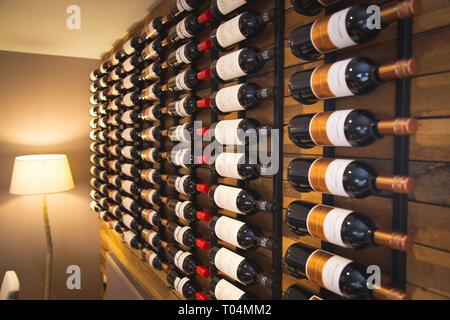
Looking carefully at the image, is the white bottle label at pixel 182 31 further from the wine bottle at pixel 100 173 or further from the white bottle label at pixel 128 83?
the wine bottle at pixel 100 173

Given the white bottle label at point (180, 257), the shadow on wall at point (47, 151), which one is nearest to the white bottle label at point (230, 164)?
the white bottle label at point (180, 257)

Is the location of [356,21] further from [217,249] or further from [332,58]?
[217,249]

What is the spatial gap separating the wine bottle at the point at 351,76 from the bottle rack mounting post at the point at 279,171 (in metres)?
0.18

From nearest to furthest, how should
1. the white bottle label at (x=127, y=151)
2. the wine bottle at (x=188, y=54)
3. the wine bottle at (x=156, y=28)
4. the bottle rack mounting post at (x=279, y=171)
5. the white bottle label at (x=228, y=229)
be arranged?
1. the bottle rack mounting post at (x=279, y=171)
2. the white bottle label at (x=228, y=229)
3. the wine bottle at (x=188, y=54)
4. the wine bottle at (x=156, y=28)
5. the white bottle label at (x=127, y=151)

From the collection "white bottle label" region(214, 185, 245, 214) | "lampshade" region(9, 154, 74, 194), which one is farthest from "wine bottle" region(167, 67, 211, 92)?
"lampshade" region(9, 154, 74, 194)

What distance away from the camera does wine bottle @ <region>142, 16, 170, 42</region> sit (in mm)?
1654

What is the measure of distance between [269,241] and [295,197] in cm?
17

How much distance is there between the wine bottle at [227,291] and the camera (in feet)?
3.63

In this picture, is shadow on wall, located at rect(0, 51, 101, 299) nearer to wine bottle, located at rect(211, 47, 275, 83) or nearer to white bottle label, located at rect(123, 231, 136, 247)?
white bottle label, located at rect(123, 231, 136, 247)

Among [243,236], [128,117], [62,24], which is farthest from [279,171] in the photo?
[62,24]

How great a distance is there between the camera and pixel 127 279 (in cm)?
239

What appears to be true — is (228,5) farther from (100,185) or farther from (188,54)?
(100,185)

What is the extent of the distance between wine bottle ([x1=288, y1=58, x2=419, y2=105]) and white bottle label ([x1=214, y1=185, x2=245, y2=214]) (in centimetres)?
45

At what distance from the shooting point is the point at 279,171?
3.37 ft
